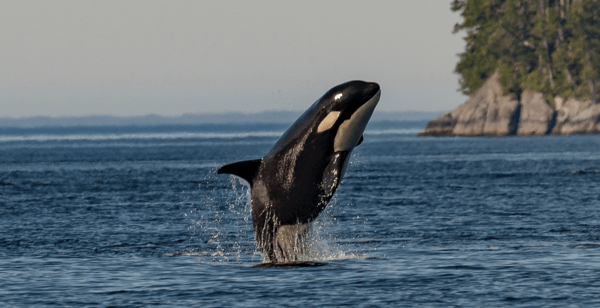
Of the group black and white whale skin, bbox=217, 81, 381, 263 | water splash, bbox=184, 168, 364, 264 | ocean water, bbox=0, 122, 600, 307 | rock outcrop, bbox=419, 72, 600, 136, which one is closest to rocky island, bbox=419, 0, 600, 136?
rock outcrop, bbox=419, 72, 600, 136

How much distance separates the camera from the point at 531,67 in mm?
146500

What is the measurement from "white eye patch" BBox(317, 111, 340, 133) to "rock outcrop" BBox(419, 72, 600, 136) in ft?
421

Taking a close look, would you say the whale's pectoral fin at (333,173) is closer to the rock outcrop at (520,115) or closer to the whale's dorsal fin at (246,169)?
the whale's dorsal fin at (246,169)

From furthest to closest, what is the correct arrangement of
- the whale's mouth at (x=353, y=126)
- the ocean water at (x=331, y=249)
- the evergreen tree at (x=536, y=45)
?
the evergreen tree at (x=536, y=45), the ocean water at (x=331, y=249), the whale's mouth at (x=353, y=126)

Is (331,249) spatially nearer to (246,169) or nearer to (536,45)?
(246,169)

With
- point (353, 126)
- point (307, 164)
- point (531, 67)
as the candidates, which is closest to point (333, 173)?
point (307, 164)

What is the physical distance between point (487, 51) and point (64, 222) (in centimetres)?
12404

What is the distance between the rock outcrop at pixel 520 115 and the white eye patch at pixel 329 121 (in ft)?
421

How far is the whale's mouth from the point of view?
58.3 feet

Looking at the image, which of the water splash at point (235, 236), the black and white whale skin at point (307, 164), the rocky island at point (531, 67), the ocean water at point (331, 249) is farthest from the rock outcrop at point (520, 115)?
the black and white whale skin at point (307, 164)

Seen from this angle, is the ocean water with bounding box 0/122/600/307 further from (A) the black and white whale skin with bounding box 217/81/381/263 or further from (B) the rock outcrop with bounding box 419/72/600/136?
(B) the rock outcrop with bounding box 419/72/600/136

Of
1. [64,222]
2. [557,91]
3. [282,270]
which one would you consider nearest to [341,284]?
[282,270]

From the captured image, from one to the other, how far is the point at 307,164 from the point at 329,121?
1.08 metres

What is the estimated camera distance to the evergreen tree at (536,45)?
139 m
